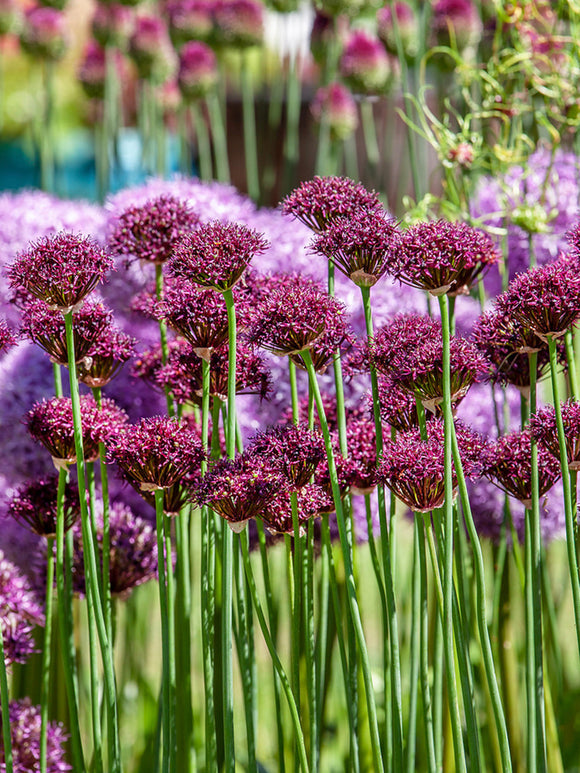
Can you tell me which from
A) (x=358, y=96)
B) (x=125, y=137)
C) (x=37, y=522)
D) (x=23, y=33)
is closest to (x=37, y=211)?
(x=37, y=522)

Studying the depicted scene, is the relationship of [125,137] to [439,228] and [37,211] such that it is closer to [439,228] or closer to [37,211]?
[37,211]

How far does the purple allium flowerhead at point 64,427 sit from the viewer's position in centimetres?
80

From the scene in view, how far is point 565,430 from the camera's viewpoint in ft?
2.46

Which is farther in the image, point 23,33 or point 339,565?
point 23,33

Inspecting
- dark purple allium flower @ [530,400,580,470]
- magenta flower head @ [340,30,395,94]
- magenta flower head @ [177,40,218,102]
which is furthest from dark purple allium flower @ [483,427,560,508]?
magenta flower head @ [177,40,218,102]

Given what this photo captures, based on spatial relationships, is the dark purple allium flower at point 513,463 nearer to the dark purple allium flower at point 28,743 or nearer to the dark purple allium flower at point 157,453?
the dark purple allium flower at point 157,453

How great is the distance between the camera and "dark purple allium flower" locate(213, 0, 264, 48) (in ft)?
7.18

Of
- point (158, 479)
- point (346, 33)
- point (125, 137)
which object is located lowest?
point (158, 479)

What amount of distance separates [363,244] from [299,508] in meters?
0.22

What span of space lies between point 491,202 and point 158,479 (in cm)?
78

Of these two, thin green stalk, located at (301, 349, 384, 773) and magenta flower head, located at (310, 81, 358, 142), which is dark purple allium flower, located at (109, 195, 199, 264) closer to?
thin green stalk, located at (301, 349, 384, 773)

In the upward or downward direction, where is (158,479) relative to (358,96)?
downward

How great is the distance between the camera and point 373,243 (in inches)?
28.2

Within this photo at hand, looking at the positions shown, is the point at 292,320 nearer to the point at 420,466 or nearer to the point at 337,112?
the point at 420,466
